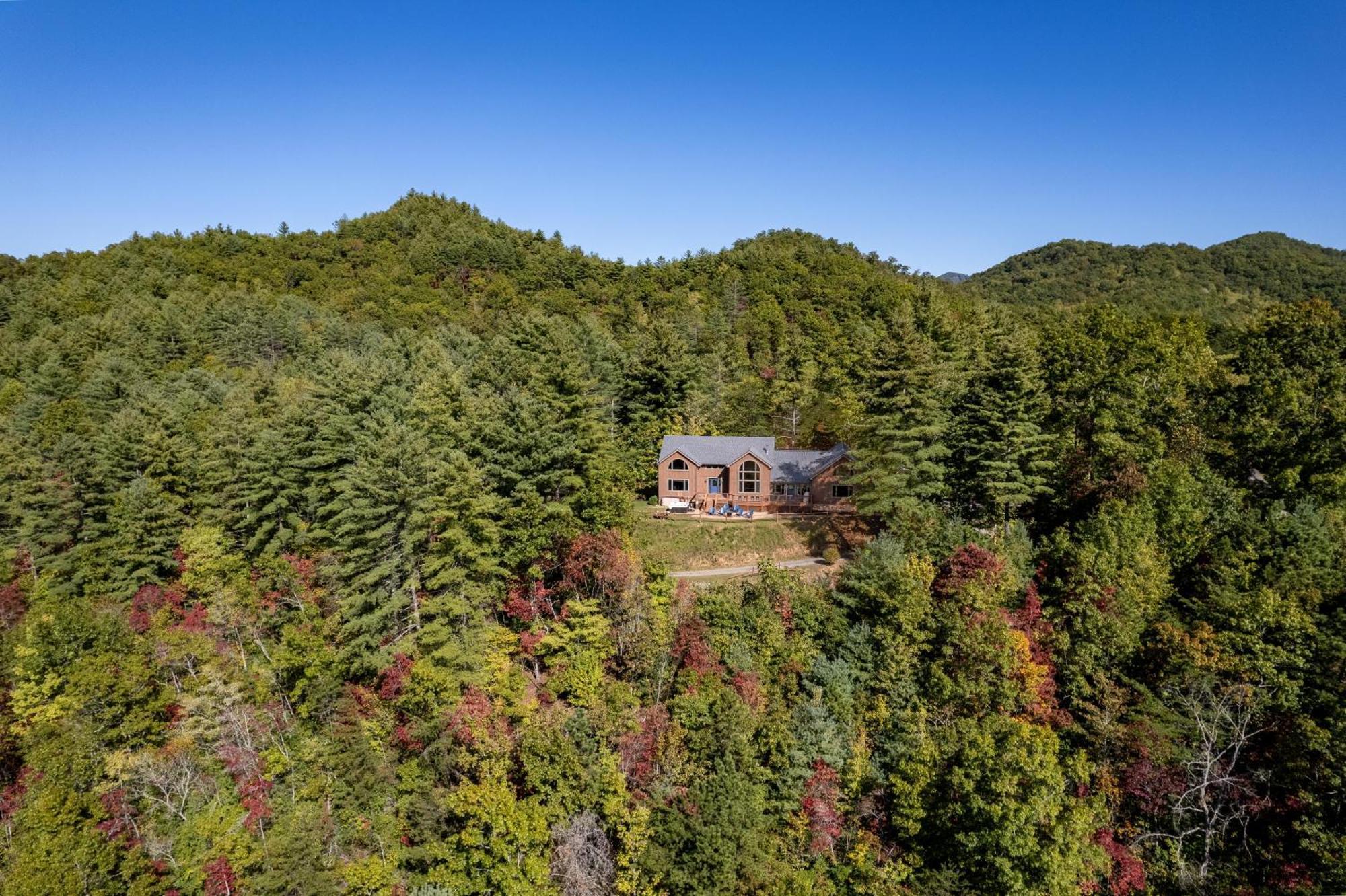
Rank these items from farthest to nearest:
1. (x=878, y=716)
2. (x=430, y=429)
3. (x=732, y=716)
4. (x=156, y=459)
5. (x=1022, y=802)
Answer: (x=156, y=459) → (x=430, y=429) → (x=878, y=716) → (x=732, y=716) → (x=1022, y=802)

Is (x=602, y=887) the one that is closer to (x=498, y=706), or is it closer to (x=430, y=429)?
(x=498, y=706)

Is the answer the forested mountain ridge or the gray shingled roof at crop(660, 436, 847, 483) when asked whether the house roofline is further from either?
the forested mountain ridge

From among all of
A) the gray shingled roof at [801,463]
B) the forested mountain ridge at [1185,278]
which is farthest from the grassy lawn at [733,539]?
the forested mountain ridge at [1185,278]

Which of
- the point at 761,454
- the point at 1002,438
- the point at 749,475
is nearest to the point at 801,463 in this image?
the point at 761,454

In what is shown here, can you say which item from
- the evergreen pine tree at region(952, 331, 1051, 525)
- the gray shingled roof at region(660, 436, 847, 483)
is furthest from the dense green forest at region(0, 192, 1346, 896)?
the gray shingled roof at region(660, 436, 847, 483)

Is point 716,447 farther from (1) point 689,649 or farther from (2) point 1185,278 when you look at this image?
(2) point 1185,278

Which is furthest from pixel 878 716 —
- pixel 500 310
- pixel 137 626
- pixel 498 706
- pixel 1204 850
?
A: pixel 500 310

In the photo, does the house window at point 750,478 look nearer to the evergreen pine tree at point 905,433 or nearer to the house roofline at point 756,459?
the house roofline at point 756,459
